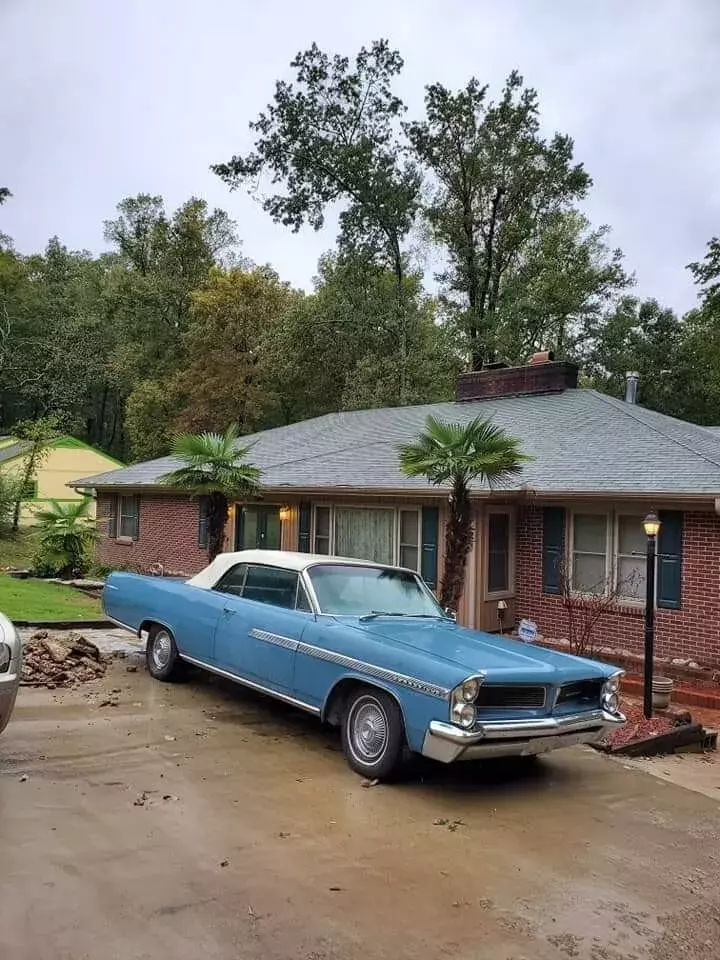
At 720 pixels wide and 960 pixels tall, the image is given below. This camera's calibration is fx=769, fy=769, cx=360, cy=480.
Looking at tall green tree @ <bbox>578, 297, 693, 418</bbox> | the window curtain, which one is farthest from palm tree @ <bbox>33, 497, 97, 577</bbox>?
tall green tree @ <bbox>578, 297, 693, 418</bbox>

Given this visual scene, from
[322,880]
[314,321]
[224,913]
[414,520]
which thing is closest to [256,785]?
[322,880]

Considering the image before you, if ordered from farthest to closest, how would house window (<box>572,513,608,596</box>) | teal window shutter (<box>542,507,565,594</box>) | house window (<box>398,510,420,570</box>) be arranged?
house window (<box>398,510,420,570</box>) → teal window shutter (<box>542,507,565,594</box>) → house window (<box>572,513,608,596</box>)

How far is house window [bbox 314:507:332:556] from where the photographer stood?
1425cm

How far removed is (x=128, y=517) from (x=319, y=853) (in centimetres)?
1614

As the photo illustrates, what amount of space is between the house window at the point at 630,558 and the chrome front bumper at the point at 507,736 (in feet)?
18.7

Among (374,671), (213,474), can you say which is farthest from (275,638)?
(213,474)

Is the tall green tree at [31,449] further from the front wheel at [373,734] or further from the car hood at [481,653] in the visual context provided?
the front wheel at [373,734]

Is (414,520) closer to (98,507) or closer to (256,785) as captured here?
(256,785)

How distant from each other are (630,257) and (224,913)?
1317 inches

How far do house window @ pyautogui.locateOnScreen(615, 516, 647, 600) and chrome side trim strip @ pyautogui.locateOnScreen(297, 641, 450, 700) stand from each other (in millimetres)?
6313

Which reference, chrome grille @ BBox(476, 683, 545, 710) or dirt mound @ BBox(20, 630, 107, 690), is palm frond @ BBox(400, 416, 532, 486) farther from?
dirt mound @ BBox(20, 630, 107, 690)

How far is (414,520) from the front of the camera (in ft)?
42.7

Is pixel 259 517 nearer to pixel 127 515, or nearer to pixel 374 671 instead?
pixel 127 515

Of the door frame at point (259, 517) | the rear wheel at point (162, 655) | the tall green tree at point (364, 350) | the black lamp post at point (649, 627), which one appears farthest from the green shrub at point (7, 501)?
the black lamp post at point (649, 627)
